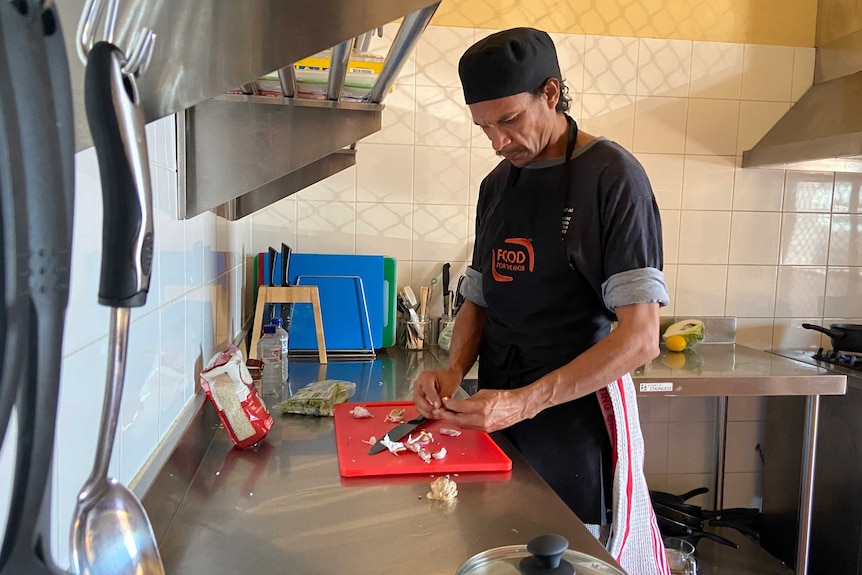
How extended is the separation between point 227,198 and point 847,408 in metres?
1.86

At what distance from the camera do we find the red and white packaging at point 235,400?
0.99 meters

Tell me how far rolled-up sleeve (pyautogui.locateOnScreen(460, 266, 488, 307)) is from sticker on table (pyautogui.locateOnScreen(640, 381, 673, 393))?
65cm

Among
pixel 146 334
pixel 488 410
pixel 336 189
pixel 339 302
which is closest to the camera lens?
pixel 146 334

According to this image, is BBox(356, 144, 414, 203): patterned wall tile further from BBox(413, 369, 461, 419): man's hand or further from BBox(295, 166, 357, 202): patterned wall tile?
BBox(413, 369, 461, 419): man's hand

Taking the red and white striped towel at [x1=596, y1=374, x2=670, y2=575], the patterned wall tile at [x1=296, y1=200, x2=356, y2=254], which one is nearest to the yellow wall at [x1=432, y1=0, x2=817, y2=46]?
the patterned wall tile at [x1=296, y1=200, x2=356, y2=254]

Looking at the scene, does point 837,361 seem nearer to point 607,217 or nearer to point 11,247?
point 607,217

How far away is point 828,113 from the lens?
2.04 m

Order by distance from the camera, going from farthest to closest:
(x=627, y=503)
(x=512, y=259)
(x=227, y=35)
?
(x=512, y=259), (x=627, y=503), (x=227, y=35)

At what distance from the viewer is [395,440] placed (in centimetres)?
105

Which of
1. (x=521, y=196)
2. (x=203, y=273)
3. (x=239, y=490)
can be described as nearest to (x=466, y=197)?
(x=521, y=196)

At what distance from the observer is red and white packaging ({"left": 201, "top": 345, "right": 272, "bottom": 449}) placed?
3.25 feet

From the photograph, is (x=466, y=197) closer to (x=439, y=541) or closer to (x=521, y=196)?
(x=521, y=196)

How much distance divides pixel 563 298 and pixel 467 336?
279mm

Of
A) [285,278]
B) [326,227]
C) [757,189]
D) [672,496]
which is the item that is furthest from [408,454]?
[757,189]
